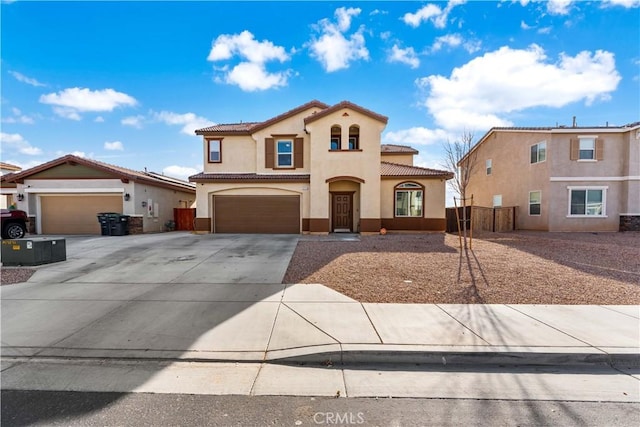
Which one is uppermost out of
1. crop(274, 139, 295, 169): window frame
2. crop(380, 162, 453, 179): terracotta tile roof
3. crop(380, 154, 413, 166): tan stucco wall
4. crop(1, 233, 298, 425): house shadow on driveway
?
crop(380, 154, 413, 166): tan stucco wall

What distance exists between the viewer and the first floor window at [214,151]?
17.5m

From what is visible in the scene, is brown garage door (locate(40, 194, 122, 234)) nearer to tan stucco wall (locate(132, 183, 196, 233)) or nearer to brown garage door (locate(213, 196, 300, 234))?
tan stucco wall (locate(132, 183, 196, 233))

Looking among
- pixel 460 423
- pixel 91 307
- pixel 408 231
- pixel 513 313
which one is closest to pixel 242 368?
pixel 460 423

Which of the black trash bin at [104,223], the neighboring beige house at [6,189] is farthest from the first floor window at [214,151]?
the neighboring beige house at [6,189]

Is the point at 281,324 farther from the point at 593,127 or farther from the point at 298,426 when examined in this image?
the point at 593,127

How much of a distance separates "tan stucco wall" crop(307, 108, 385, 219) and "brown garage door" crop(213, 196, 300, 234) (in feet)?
4.81

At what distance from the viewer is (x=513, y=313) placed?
4.98m

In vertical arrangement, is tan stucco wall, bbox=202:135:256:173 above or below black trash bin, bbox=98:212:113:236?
above

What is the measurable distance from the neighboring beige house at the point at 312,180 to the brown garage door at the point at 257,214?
57 mm

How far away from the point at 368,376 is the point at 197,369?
205 centimetres

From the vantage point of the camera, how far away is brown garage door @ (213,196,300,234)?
16.6m

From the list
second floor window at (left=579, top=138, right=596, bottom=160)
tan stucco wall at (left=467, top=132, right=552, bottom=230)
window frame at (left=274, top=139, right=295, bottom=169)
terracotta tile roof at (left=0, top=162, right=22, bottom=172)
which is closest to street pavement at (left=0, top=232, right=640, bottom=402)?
window frame at (left=274, top=139, right=295, bottom=169)

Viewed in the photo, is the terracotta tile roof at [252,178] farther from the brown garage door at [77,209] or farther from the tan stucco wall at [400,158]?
the tan stucco wall at [400,158]

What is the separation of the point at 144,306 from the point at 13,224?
14.6 m
